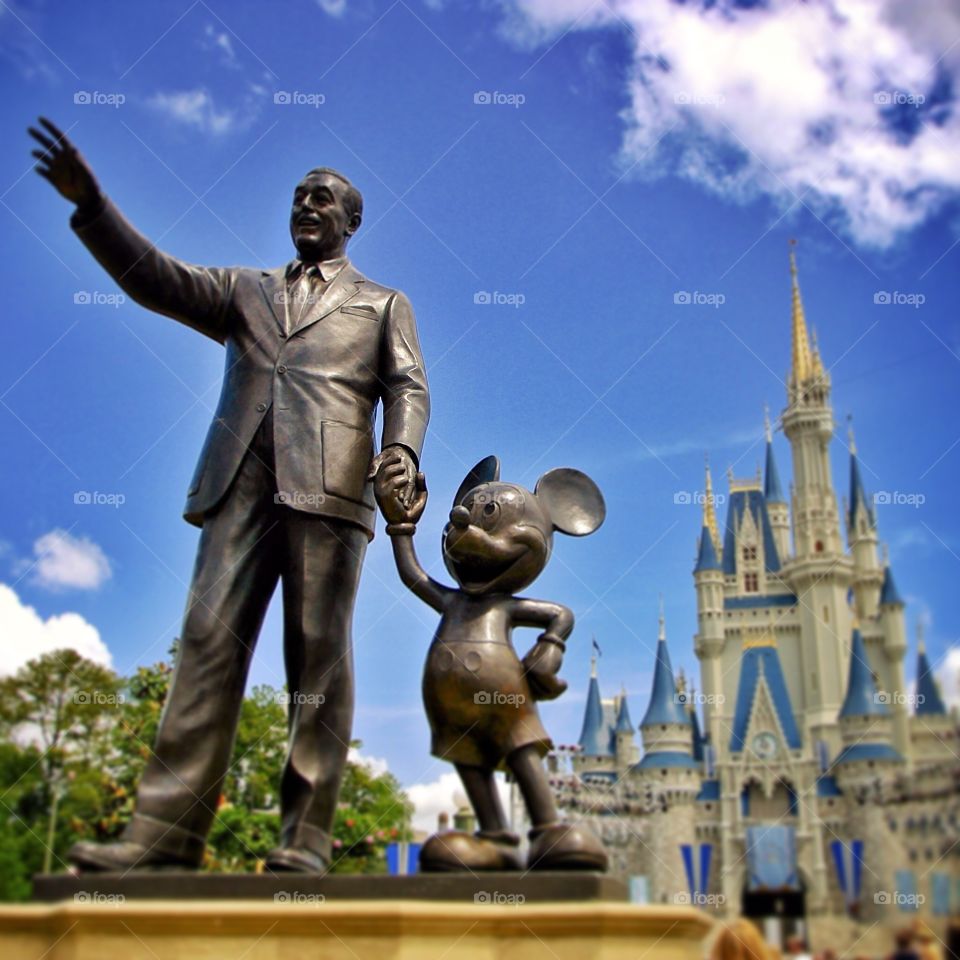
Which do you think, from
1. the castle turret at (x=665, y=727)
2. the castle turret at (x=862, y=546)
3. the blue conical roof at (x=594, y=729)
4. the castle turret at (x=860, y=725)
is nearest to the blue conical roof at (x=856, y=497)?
the castle turret at (x=862, y=546)

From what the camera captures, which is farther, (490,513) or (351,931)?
(490,513)

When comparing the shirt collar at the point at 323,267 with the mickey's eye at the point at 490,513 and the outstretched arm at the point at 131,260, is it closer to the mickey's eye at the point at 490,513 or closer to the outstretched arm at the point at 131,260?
the outstretched arm at the point at 131,260

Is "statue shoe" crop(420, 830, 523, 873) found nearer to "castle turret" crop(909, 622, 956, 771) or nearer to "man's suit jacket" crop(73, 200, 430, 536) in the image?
"man's suit jacket" crop(73, 200, 430, 536)

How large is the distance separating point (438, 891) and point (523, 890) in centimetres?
29

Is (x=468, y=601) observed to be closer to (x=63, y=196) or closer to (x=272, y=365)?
(x=272, y=365)

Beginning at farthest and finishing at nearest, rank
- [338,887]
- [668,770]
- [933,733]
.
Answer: [668,770] → [933,733] → [338,887]

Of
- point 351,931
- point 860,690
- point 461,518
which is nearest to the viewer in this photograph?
point 351,931

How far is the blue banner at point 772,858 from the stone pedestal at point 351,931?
51.3 meters

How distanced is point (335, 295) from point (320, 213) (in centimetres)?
39

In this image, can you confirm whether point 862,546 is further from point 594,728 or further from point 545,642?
point 545,642

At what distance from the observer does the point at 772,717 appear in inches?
2662

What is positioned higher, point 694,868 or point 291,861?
point 694,868

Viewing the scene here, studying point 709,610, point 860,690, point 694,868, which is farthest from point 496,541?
point 709,610

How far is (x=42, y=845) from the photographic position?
1357 centimetres
